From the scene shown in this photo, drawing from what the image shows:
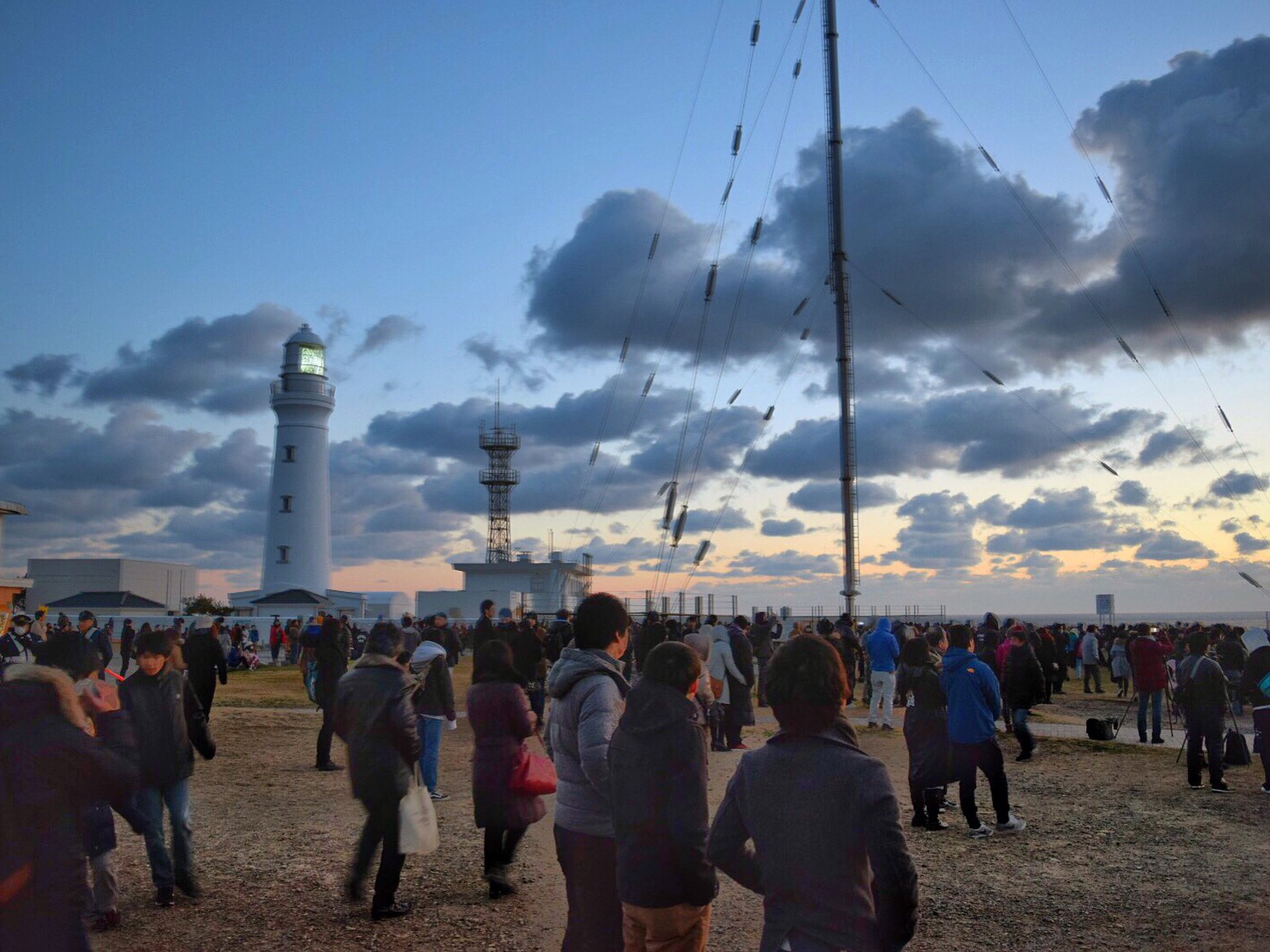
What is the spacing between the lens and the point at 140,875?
755cm

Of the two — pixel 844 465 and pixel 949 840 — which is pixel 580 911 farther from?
pixel 844 465

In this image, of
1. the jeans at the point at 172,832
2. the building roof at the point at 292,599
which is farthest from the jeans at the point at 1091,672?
the building roof at the point at 292,599

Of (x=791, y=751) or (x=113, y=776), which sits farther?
(x=113, y=776)

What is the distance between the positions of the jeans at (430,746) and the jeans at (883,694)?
823cm

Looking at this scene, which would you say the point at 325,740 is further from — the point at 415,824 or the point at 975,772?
the point at 975,772

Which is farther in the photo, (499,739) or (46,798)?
(499,739)

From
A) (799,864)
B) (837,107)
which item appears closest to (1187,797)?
(799,864)

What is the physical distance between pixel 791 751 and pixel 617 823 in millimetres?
1040

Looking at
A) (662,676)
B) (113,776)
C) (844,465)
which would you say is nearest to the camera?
(662,676)

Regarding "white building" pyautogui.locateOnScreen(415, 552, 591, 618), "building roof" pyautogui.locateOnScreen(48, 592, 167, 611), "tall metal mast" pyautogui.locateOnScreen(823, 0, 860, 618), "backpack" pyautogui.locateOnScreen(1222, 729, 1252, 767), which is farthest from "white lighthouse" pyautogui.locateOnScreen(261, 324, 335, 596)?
"backpack" pyautogui.locateOnScreen(1222, 729, 1252, 767)

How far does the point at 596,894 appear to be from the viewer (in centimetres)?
420

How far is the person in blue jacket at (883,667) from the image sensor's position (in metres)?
15.5

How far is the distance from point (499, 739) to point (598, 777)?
7.11 feet

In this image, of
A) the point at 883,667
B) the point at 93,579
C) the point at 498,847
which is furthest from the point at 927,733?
the point at 93,579
